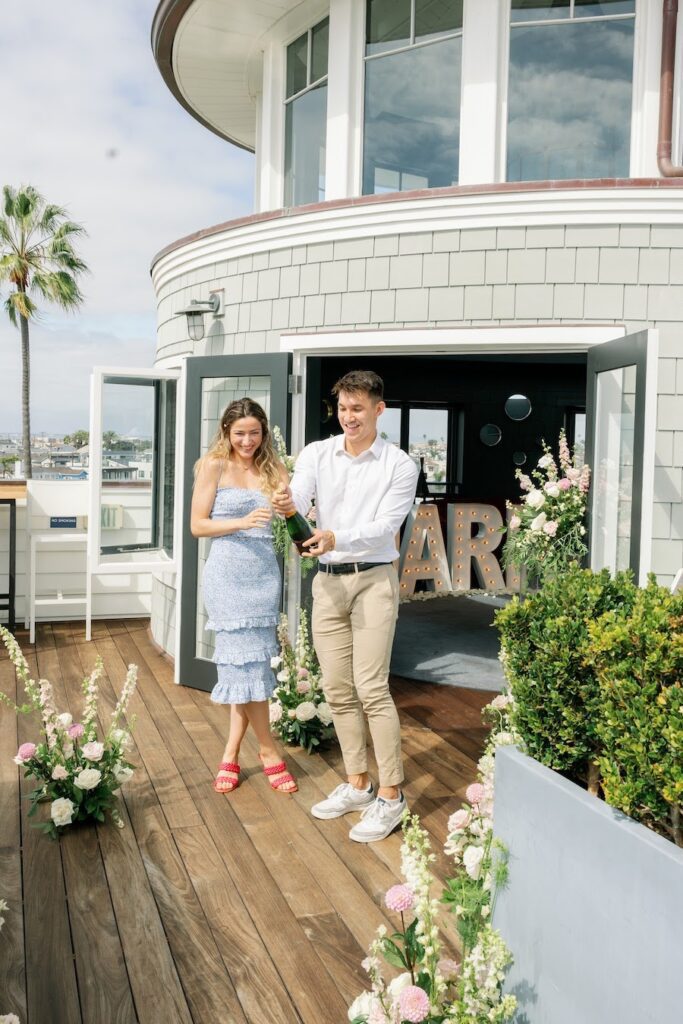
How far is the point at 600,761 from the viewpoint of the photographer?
6.13ft

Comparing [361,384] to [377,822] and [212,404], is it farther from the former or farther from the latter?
[212,404]

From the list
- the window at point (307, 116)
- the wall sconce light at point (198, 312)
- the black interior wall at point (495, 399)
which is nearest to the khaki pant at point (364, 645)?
the wall sconce light at point (198, 312)

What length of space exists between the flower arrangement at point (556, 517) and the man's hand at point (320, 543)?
5.76 feet

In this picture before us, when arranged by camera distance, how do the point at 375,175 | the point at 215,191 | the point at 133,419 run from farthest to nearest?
the point at 215,191 → the point at 133,419 → the point at 375,175

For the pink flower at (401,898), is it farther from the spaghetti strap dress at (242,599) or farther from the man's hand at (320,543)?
the spaghetti strap dress at (242,599)

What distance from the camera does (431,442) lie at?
39.1ft

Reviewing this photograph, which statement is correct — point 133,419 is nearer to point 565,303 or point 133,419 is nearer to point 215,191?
A: point 565,303

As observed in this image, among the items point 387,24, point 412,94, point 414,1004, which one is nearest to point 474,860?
point 414,1004

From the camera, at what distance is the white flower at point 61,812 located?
3.42 m

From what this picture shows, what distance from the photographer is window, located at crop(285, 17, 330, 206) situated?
19.3 ft

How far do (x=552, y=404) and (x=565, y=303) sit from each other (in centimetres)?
727

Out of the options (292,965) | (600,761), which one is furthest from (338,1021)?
(600,761)

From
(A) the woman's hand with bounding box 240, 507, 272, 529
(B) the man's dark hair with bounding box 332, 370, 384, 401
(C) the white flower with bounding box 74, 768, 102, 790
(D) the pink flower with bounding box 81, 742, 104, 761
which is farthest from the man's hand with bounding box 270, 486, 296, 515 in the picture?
(C) the white flower with bounding box 74, 768, 102, 790

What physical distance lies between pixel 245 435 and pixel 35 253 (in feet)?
58.6
